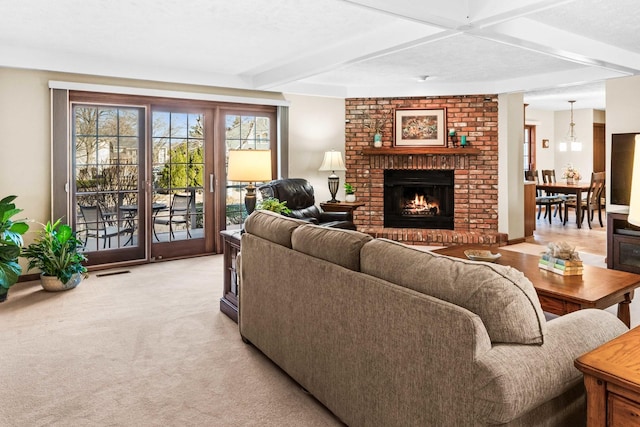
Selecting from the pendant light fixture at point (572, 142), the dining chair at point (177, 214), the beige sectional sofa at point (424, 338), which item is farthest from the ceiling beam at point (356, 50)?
the pendant light fixture at point (572, 142)

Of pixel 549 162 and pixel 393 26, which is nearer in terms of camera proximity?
pixel 393 26

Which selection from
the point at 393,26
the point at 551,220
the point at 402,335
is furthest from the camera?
the point at 551,220

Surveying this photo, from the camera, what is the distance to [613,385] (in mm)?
1270

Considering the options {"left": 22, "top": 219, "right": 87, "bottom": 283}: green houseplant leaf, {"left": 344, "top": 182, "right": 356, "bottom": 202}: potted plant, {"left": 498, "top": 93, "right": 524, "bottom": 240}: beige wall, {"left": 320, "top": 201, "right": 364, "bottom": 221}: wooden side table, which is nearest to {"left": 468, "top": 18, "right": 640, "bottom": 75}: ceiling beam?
{"left": 498, "top": 93, "right": 524, "bottom": 240}: beige wall

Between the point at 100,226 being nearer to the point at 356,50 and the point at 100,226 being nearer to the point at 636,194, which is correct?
the point at 356,50

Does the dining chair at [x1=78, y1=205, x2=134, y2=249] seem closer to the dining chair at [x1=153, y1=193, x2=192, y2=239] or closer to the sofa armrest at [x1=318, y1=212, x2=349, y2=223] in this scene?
the dining chair at [x1=153, y1=193, x2=192, y2=239]

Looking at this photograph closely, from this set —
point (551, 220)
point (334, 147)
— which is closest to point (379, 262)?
point (334, 147)

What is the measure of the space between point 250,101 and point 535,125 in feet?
23.3

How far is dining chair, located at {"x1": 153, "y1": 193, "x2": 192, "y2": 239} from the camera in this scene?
5.71 metres

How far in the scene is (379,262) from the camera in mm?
1896

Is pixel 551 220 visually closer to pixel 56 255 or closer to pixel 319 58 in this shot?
pixel 319 58

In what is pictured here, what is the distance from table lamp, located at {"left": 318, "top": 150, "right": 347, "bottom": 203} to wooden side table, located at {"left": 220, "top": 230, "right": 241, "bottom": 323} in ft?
9.99

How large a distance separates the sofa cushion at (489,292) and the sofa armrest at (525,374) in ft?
0.18

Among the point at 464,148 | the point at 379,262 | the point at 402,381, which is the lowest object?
the point at 402,381
